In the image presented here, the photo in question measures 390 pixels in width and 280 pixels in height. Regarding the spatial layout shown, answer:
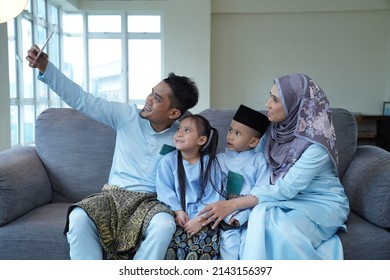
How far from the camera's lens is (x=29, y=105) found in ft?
20.5

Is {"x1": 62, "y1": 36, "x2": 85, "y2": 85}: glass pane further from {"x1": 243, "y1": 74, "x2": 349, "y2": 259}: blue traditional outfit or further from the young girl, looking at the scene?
{"x1": 243, "y1": 74, "x2": 349, "y2": 259}: blue traditional outfit

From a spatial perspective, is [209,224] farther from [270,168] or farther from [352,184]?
[352,184]

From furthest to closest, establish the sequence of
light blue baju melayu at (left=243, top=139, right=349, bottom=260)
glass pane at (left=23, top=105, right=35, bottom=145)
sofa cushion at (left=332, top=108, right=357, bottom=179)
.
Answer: glass pane at (left=23, top=105, right=35, bottom=145), sofa cushion at (left=332, top=108, right=357, bottom=179), light blue baju melayu at (left=243, top=139, right=349, bottom=260)

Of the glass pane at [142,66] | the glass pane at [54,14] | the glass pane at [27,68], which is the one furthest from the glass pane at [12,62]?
the glass pane at [142,66]

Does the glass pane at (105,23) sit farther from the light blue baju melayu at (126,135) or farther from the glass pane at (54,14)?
the light blue baju melayu at (126,135)

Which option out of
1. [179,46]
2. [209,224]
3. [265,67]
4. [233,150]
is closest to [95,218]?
[209,224]

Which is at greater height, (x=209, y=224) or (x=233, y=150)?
(x=233, y=150)

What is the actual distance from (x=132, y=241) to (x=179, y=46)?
21.7ft

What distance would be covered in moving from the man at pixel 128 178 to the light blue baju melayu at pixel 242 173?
238 mm

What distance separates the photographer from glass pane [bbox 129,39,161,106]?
8344 mm

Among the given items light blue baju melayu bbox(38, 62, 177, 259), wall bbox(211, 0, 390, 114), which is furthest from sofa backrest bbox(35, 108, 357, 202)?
wall bbox(211, 0, 390, 114)

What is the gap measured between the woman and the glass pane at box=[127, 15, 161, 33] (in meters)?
6.88
